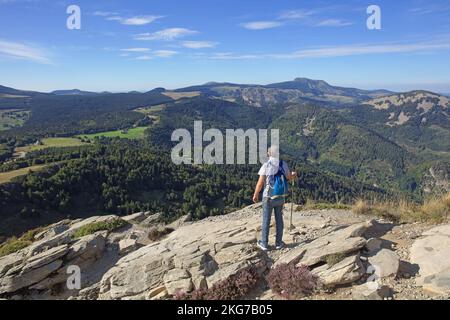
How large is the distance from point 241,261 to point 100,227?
10.3 metres

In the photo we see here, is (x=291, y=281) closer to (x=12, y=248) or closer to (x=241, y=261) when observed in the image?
(x=241, y=261)

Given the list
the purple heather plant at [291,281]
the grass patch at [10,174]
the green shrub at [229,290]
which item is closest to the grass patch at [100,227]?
the green shrub at [229,290]

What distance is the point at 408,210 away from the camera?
15.0m

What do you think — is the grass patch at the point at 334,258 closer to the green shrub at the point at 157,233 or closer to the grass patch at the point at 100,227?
the green shrub at the point at 157,233

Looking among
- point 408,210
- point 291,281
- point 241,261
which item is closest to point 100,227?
point 241,261

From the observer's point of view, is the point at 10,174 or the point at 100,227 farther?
the point at 10,174

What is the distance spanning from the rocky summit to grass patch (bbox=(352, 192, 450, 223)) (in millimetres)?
779

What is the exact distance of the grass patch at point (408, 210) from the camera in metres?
13.7

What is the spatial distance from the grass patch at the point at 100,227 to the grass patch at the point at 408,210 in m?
12.0

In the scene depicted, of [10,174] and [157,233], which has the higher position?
[157,233]

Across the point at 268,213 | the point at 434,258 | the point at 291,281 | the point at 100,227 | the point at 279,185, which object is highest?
the point at 279,185

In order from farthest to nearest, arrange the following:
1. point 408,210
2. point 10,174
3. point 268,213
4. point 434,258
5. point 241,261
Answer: point 10,174
point 408,210
point 268,213
point 241,261
point 434,258

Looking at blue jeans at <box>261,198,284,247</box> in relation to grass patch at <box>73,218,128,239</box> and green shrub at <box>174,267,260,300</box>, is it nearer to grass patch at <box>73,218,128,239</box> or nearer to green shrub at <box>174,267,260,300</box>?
green shrub at <box>174,267,260,300</box>

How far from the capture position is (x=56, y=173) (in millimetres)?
90312
